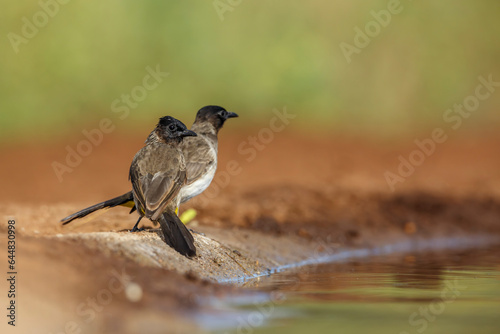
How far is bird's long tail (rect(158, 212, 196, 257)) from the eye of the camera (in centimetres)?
795

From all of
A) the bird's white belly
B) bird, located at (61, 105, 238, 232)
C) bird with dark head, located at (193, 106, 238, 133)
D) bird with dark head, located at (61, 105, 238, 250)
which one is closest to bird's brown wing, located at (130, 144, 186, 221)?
bird with dark head, located at (61, 105, 238, 250)

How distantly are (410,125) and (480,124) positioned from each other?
185cm

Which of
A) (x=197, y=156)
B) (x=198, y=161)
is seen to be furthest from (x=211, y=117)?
(x=198, y=161)

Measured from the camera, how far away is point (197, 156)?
977 cm

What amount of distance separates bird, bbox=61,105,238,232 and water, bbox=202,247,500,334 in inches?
51.3

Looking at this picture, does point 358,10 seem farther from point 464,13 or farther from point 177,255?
point 177,255

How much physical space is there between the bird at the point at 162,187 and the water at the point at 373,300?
31.8 inches

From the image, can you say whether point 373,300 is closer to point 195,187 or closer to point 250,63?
point 195,187

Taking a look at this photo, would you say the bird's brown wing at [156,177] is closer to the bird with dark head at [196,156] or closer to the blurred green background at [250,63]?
the bird with dark head at [196,156]

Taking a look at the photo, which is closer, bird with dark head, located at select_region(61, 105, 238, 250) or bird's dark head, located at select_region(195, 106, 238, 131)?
bird with dark head, located at select_region(61, 105, 238, 250)

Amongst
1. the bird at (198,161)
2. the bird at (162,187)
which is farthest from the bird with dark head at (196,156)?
the bird at (162,187)

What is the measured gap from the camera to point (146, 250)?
299 inches

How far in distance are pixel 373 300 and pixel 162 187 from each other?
231 cm

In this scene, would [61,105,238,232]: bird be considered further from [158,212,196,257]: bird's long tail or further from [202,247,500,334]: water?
[202,247,500,334]: water
